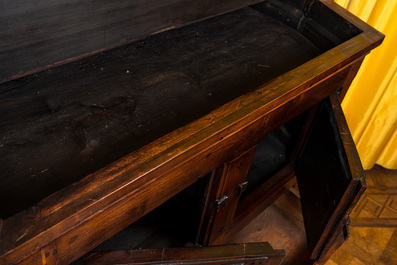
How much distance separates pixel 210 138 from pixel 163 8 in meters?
0.53

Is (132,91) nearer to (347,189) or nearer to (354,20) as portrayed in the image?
(347,189)

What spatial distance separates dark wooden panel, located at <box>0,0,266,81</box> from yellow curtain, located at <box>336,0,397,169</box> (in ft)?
3.16

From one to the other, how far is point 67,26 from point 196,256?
68 cm

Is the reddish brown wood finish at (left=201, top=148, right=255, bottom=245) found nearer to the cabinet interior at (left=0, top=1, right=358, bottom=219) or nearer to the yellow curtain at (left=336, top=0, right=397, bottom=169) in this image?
the cabinet interior at (left=0, top=1, right=358, bottom=219)

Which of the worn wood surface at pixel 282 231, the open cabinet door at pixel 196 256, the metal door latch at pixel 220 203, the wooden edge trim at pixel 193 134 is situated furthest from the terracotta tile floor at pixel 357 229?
the wooden edge trim at pixel 193 134

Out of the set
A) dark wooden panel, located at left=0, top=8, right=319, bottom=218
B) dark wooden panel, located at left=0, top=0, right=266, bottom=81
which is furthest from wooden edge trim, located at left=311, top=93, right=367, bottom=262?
dark wooden panel, located at left=0, top=0, right=266, bottom=81

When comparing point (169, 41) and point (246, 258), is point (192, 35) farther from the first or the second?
point (246, 258)

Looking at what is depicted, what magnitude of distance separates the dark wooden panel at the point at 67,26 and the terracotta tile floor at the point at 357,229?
96 centimetres

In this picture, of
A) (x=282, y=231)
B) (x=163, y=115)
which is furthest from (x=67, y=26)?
(x=282, y=231)

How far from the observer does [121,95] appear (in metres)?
1.15

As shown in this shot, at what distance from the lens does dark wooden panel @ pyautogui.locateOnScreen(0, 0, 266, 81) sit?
3.20ft

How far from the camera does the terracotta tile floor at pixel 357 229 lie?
171cm

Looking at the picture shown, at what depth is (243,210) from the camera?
1548 mm

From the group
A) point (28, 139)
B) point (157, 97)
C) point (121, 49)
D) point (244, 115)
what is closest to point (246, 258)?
point (244, 115)
